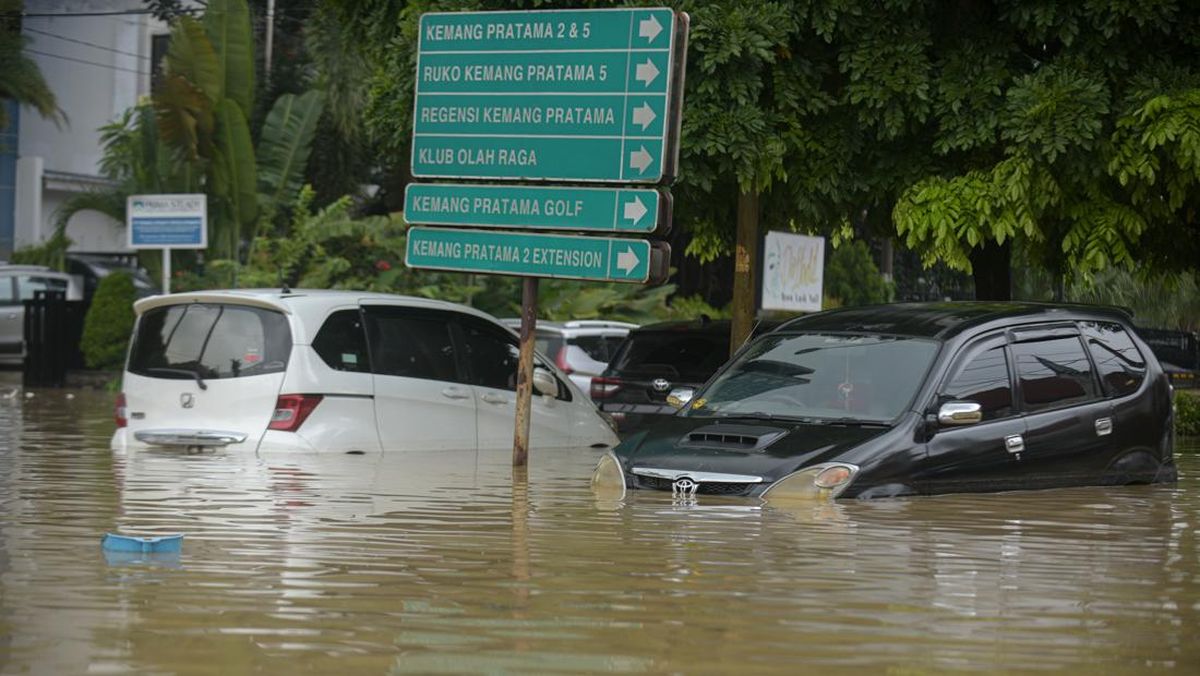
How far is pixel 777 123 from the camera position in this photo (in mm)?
16109

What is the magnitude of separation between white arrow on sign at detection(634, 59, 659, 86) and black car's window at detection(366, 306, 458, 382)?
7.92 ft

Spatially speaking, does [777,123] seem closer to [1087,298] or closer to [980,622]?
[980,622]

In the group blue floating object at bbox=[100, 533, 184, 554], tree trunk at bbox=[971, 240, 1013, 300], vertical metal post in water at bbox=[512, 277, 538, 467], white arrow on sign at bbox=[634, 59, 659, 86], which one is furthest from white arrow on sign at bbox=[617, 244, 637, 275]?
tree trunk at bbox=[971, 240, 1013, 300]

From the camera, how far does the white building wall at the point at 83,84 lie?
4725cm

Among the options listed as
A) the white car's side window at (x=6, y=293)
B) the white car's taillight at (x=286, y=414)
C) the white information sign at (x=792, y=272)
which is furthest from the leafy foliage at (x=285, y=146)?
the white car's taillight at (x=286, y=414)

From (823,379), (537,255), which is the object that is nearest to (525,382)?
(537,255)

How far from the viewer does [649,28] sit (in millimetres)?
13273

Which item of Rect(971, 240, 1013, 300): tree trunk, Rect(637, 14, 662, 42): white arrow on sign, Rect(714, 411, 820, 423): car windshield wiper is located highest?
Rect(637, 14, 662, 42): white arrow on sign

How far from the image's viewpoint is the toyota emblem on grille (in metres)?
10.4

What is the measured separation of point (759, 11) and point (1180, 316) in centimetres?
1692

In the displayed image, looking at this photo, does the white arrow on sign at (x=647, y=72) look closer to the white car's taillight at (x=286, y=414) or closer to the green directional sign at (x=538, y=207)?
the green directional sign at (x=538, y=207)

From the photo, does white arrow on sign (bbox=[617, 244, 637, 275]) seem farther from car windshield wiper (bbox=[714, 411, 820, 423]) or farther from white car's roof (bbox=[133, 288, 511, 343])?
car windshield wiper (bbox=[714, 411, 820, 423])

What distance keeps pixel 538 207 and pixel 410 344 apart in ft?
4.56


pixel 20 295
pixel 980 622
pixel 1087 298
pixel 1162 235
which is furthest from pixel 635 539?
pixel 20 295
